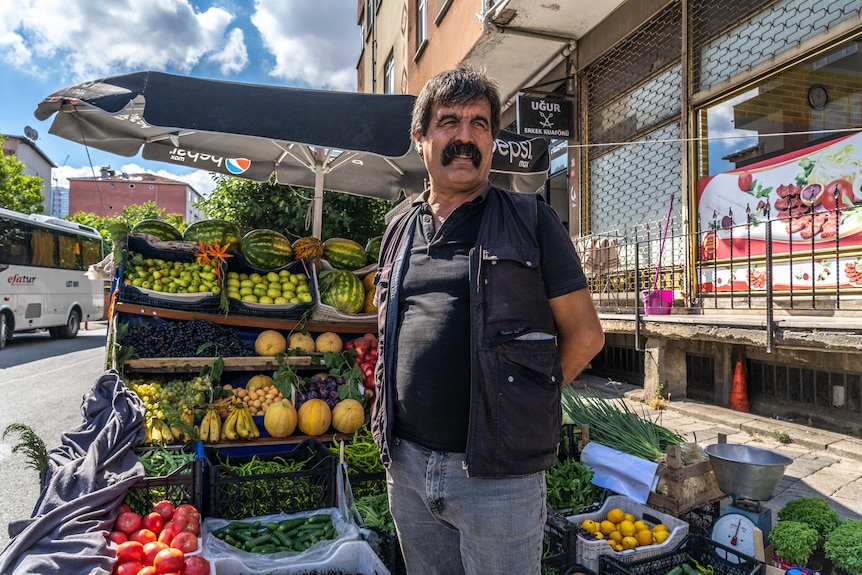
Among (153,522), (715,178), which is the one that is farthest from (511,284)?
(715,178)

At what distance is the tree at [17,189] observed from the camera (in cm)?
2441

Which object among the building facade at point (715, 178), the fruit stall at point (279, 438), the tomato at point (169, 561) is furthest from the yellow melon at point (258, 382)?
the building facade at point (715, 178)

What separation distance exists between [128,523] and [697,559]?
3.29 meters

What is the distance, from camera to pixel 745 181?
7.12 m

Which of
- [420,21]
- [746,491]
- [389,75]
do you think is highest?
[389,75]

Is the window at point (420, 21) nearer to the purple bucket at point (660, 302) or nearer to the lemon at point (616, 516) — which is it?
the purple bucket at point (660, 302)

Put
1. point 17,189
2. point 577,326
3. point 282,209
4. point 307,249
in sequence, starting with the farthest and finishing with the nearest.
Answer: point 17,189 < point 282,209 < point 307,249 < point 577,326

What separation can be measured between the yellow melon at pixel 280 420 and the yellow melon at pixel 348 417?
1.09ft

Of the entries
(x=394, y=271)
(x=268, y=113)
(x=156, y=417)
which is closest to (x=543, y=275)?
(x=394, y=271)

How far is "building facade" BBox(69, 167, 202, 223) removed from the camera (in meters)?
72.1

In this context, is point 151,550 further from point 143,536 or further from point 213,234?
point 213,234

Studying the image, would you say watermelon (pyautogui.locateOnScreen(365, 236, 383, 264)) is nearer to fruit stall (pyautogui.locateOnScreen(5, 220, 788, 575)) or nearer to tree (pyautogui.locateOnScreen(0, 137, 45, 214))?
fruit stall (pyautogui.locateOnScreen(5, 220, 788, 575))

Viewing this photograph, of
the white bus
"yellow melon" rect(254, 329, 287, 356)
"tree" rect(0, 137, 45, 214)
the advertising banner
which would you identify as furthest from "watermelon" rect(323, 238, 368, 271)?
"tree" rect(0, 137, 45, 214)

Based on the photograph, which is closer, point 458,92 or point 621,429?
point 458,92
